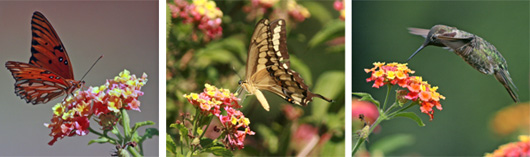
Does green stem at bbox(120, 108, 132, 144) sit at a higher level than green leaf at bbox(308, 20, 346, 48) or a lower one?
lower

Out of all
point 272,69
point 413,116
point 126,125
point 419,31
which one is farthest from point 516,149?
point 126,125

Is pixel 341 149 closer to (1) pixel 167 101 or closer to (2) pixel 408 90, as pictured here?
(2) pixel 408 90

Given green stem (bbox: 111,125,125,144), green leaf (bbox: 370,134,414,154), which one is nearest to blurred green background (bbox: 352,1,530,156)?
green leaf (bbox: 370,134,414,154)

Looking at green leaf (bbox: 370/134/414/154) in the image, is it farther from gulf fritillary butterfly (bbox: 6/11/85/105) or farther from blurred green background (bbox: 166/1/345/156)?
gulf fritillary butterfly (bbox: 6/11/85/105)

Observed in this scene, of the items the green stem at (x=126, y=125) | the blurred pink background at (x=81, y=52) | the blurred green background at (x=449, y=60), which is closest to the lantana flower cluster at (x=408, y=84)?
the blurred green background at (x=449, y=60)

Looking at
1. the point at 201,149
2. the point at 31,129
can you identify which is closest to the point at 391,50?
the point at 201,149

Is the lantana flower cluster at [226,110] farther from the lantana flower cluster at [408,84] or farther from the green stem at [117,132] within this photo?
the lantana flower cluster at [408,84]
